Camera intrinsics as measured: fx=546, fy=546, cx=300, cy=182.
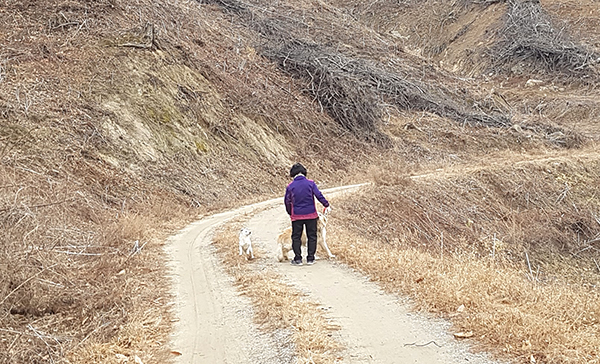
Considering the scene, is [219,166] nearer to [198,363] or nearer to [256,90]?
[256,90]

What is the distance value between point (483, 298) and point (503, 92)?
44712 millimetres

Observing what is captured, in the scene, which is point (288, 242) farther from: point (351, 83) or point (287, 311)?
point (351, 83)

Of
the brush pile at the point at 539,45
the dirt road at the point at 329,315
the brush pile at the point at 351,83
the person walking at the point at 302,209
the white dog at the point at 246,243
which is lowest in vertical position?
the dirt road at the point at 329,315

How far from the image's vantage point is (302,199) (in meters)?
9.65

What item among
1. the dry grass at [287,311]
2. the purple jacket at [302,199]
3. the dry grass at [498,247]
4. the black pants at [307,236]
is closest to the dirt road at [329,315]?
the dry grass at [287,311]

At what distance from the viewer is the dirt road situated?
561 centimetres

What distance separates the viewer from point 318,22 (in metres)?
47.3

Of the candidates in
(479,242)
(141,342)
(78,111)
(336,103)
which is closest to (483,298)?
(141,342)

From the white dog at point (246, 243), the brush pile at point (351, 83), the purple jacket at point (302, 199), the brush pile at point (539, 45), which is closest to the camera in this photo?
the purple jacket at point (302, 199)

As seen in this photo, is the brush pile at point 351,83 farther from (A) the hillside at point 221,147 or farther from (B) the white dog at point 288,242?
(B) the white dog at point 288,242

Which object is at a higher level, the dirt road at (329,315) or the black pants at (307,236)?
the black pants at (307,236)

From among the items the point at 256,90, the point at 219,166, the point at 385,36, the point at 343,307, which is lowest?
the point at 343,307

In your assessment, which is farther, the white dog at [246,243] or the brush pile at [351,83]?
the brush pile at [351,83]

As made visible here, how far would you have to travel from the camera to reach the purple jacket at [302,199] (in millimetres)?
9609
